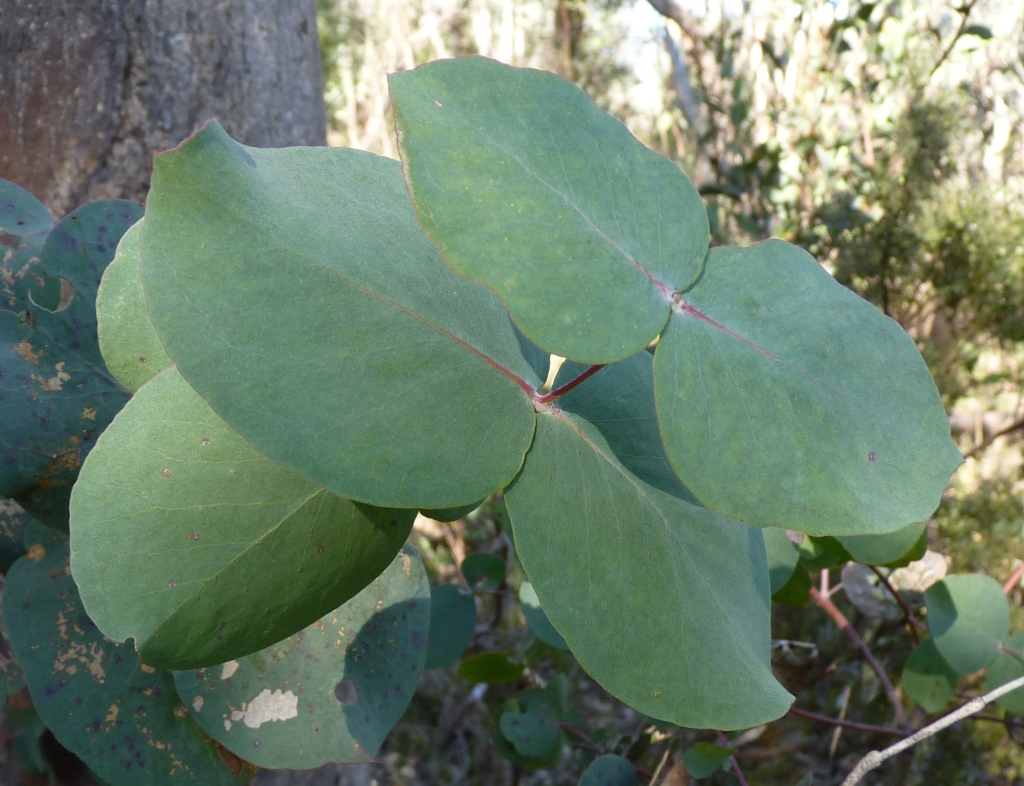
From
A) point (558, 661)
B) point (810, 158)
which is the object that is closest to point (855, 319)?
point (558, 661)

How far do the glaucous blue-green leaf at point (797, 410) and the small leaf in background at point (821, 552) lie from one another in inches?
13.8

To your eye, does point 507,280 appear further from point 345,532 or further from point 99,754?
Answer: point 99,754

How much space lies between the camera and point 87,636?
0.40 m

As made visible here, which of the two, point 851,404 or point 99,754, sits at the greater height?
point 851,404

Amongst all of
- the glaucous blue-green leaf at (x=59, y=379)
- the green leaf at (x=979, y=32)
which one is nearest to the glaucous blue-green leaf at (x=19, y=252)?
the glaucous blue-green leaf at (x=59, y=379)

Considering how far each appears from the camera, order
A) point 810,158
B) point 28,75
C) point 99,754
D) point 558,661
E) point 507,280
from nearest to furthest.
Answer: point 507,280, point 99,754, point 28,75, point 558,661, point 810,158

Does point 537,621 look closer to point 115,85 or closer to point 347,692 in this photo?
point 347,692

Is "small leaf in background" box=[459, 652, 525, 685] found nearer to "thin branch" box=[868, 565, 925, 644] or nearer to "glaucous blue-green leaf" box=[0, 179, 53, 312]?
"thin branch" box=[868, 565, 925, 644]

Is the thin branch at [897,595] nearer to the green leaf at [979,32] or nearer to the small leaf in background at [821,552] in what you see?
the small leaf in background at [821,552]

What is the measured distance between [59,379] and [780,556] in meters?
0.47

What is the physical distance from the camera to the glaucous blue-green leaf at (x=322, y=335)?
25cm

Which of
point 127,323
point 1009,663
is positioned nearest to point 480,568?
point 1009,663

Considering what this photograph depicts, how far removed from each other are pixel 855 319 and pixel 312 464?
19 centimetres

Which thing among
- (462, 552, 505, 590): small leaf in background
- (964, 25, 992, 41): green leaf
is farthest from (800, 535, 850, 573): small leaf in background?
(964, 25, 992, 41): green leaf
